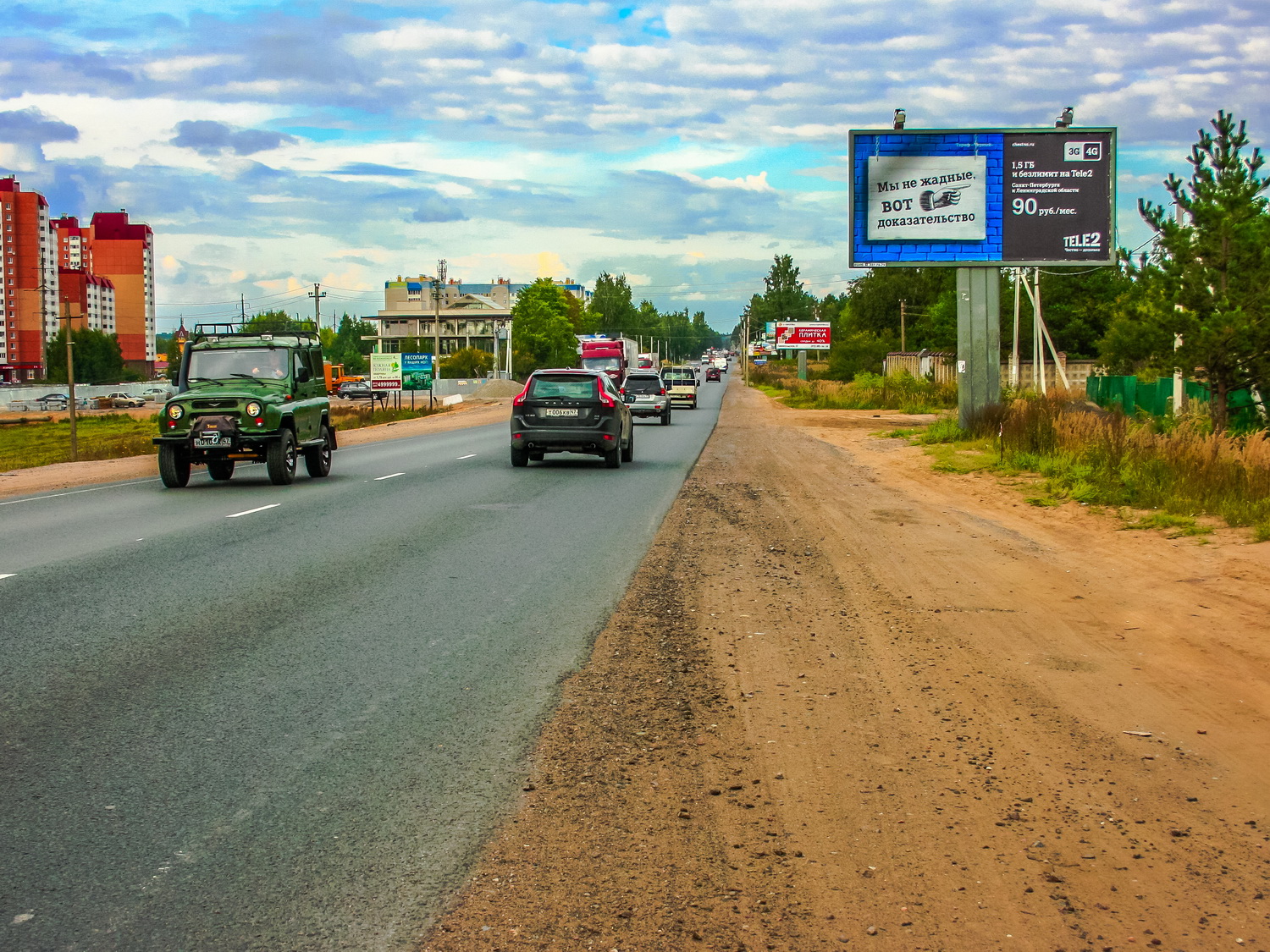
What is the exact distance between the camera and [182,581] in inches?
395

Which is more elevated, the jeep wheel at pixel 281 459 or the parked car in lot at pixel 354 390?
the parked car in lot at pixel 354 390

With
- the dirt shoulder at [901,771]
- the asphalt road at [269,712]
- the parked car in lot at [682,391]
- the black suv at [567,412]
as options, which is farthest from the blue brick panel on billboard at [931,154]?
the parked car in lot at [682,391]

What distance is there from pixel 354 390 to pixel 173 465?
81.8 metres

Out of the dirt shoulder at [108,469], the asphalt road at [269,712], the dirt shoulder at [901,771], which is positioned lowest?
the dirt shoulder at [901,771]

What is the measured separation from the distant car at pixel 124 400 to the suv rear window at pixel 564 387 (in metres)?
85.6

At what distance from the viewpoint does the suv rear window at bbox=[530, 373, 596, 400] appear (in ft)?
71.4

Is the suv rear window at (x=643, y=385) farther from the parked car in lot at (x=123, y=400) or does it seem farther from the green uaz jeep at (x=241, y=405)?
the parked car in lot at (x=123, y=400)

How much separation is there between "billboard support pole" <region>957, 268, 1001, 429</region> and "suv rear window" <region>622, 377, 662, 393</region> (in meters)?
15.1

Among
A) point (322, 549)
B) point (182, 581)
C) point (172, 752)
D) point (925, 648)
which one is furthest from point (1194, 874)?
point (322, 549)

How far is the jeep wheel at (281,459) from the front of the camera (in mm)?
18703

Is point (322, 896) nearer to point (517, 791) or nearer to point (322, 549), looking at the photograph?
point (517, 791)

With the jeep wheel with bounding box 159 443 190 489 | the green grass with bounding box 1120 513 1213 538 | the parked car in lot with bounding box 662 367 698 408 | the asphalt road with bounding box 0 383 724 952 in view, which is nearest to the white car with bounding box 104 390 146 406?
the parked car in lot with bounding box 662 367 698 408

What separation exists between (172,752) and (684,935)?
2.81 metres

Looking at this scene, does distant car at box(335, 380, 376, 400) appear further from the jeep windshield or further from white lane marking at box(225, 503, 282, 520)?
white lane marking at box(225, 503, 282, 520)
